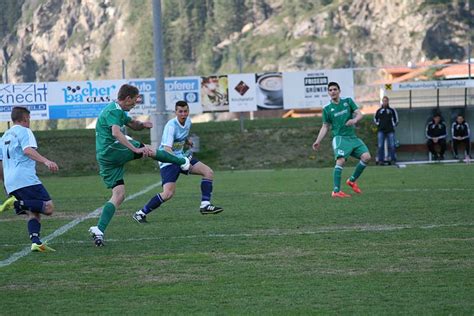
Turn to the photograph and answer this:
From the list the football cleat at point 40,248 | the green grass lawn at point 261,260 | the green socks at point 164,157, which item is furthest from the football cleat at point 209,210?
the football cleat at point 40,248

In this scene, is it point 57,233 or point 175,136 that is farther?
point 175,136

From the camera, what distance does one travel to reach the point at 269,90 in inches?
1160

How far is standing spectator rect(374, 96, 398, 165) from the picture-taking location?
2758 centimetres

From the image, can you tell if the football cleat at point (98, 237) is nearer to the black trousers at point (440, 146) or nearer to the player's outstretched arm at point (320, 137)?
the player's outstretched arm at point (320, 137)

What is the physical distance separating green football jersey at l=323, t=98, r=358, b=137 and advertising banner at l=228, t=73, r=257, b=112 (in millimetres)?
12812

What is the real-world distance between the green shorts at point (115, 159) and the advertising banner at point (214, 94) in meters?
18.7

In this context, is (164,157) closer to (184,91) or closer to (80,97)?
(184,91)

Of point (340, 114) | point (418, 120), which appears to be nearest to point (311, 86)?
point (418, 120)

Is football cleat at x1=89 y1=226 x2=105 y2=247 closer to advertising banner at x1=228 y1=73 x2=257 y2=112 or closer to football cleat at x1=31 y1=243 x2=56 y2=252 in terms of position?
football cleat at x1=31 y1=243 x2=56 y2=252

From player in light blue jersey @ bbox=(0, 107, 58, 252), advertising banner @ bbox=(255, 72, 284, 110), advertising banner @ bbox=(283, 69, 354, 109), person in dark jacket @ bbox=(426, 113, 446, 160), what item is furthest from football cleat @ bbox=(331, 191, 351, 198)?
advertising banner @ bbox=(255, 72, 284, 110)

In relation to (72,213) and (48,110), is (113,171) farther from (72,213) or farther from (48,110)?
(48,110)

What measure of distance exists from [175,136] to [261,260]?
470 centimetres

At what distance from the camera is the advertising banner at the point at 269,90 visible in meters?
29.5

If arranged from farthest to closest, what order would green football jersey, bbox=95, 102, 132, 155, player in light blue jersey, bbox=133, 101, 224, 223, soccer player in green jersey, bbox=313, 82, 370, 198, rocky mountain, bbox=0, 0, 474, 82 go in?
rocky mountain, bbox=0, 0, 474, 82, soccer player in green jersey, bbox=313, 82, 370, 198, player in light blue jersey, bbox=133, 101, 224, 223, green football jersey, bbox=95, 102, 132, 155
